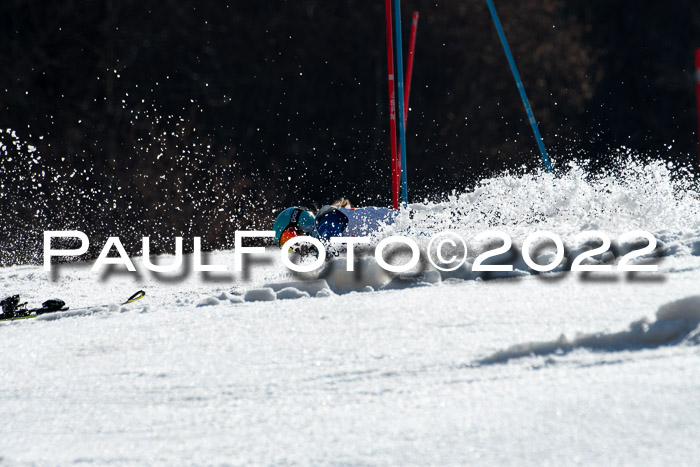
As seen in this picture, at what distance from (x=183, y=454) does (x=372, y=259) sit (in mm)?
1655

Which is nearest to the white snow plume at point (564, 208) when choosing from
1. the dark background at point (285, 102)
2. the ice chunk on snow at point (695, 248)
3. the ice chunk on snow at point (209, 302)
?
the ice chunk on snow at point (695, 248)

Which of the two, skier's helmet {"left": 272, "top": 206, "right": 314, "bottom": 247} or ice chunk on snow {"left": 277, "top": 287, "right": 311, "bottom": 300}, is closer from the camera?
ice chunk on snow {"left": 277, "top": 287, "right": 311, "bottom": 300}

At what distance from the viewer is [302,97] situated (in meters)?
9.70

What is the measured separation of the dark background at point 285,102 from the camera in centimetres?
702

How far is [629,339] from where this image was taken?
1779 millimetres

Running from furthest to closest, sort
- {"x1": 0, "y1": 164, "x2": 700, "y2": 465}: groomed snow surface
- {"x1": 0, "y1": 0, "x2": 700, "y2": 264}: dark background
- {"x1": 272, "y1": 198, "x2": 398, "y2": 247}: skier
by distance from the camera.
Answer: {"x1": 0, "y1": 0, "x2": 700, "y2": 264}: dark background → {"x1": 272, "y1": 198, "x2": 398, "y2": 247}: skier → {"x1": 0, "y1": 164, "x2": 700, "y2": 465}: groomed snow surface

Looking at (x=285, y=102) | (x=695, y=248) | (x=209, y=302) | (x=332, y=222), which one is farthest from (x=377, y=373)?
(x=285, y=102)

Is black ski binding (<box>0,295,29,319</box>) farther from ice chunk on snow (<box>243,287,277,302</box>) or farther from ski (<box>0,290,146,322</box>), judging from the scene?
ice chunk on snow (<box>243,287,277,302</box>)

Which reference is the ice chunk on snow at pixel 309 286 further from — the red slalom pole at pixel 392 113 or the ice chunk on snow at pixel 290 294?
the red slalom pole at pixel 392 113

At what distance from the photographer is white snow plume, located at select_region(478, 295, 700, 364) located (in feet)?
5.73

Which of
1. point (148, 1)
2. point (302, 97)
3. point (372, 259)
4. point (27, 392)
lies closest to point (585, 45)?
point (302, 97)

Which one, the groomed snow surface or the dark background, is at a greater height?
the dark background

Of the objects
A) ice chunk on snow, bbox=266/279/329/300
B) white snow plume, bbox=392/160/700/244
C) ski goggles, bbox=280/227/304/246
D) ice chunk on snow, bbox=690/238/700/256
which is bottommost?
ice chunk on snow, bbox=266/279/329/300

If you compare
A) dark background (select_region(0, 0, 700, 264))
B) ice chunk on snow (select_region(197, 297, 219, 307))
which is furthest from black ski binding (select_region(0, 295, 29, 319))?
dark background (select_region(0, 0, 700, 264))
